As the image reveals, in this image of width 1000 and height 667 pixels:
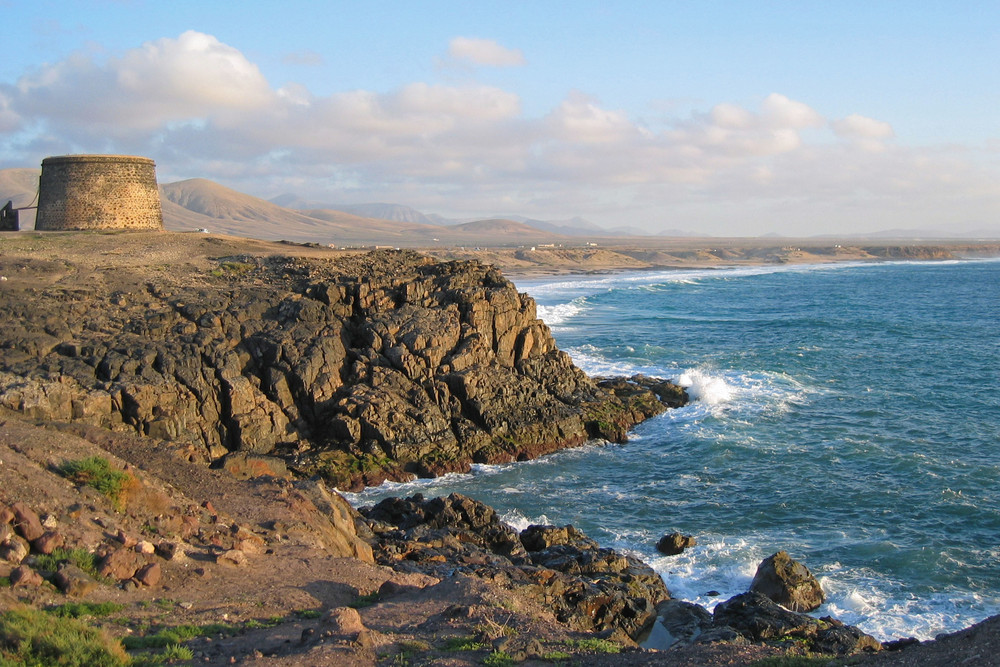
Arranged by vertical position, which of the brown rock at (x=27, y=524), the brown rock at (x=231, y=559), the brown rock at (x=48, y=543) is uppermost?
the brown rock at (x=27, y=524)

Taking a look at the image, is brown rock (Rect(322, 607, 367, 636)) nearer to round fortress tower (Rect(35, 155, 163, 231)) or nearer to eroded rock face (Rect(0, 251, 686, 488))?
eroded rock face (Rect(0, 251, 686, 488))

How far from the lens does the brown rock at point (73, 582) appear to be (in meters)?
11.2

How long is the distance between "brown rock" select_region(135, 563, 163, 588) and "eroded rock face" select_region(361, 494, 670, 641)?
4.82 m

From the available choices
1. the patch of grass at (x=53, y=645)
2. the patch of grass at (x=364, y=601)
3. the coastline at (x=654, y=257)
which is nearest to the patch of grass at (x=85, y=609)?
the patch of grass at (x=53, y=645)

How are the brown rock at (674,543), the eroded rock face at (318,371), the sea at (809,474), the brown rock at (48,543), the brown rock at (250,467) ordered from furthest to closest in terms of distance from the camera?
1. the eroded rock face at (318,371)
2. the brown rock at (674,543)
3. the brown rock at (250,467)
4. the sea at (809,474)
5. the brown rock at (48,543)

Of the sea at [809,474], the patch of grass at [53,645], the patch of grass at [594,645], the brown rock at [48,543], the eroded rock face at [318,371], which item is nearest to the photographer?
the patch of grass at [53,645]

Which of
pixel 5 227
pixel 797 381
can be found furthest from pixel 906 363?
pixel 5 227

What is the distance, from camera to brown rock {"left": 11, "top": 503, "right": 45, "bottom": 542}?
12039 millimetres

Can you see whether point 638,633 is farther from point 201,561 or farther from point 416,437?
point 416,437

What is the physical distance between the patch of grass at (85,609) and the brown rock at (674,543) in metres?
12.6

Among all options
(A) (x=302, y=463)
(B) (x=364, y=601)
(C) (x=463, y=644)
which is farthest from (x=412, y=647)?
(A) (x=302, y=463)

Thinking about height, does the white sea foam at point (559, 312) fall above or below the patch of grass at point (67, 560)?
above

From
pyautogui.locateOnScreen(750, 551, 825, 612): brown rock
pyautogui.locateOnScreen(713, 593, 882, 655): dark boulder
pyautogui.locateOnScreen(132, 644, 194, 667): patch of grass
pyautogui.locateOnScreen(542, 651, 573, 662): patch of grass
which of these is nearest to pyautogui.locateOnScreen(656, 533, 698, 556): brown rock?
pyautogui.locateOnScreen(750, 551, 825, 612): brown rock

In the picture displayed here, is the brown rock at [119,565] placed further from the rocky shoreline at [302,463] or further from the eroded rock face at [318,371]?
the eroded rock face at [318,371]
